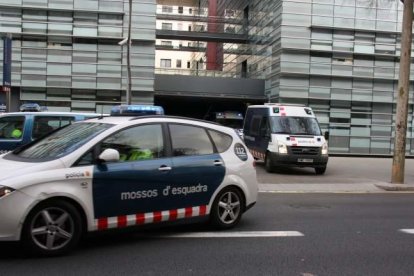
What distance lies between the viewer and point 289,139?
58.3ft

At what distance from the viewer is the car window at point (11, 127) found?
40.7 ft

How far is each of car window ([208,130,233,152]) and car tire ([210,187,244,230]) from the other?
23.0 inches

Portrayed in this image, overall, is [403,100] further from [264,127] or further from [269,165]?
[264,127]

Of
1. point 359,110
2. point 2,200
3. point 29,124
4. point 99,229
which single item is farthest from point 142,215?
point 359,110

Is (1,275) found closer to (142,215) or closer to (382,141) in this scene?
(142,215)

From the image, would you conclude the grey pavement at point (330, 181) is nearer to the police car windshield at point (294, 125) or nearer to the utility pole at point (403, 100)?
the utility pole at point (403, 100)

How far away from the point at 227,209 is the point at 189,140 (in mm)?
1171

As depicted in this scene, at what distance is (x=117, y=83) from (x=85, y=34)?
3.78m

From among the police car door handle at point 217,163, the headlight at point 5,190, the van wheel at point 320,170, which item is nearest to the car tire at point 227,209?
the police car door handle at point 217,163

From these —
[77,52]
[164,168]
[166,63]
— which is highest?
[166,63]

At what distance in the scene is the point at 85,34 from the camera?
35.6 m

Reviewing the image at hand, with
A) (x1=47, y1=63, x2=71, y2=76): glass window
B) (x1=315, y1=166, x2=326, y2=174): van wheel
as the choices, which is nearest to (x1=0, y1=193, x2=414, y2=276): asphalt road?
(x1=315, y1=166, x2=326, y2=174): van wheel

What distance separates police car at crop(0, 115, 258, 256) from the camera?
226 inches

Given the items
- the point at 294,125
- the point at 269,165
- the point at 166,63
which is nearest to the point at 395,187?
the point at 269,165
